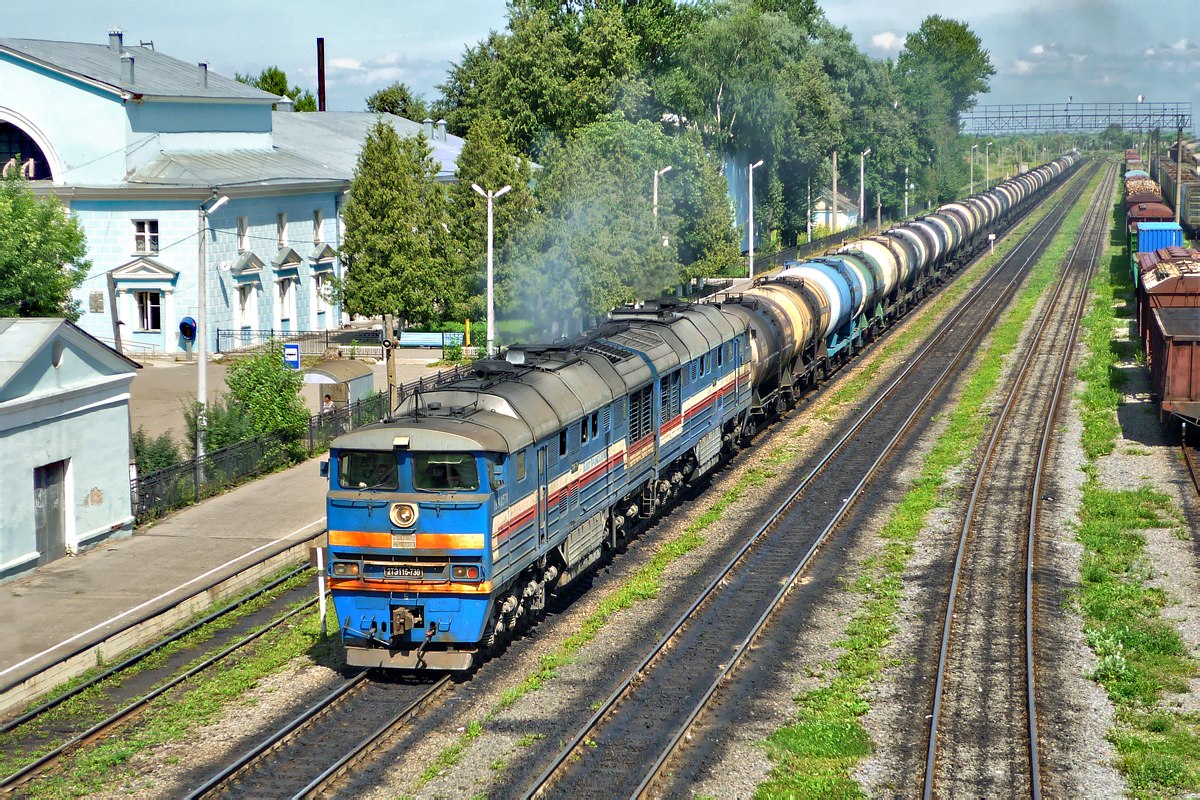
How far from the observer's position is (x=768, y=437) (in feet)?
120

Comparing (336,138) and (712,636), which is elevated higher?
(336,138)

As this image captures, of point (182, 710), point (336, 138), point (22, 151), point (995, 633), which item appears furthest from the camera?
point (336, 138)

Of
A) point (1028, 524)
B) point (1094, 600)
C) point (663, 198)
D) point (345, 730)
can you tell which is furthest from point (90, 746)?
point (663, 198)

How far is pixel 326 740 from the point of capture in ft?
53.8

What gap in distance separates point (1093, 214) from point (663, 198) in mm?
80651

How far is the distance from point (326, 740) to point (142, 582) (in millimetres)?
8963

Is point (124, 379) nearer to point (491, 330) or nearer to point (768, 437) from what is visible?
point (491, 330)

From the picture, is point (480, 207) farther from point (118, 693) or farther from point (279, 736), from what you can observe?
point (279, 736)

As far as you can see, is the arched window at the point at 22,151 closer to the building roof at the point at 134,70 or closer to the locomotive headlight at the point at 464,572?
the building roof at the point at 134,70

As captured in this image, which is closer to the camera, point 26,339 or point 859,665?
point 859,665

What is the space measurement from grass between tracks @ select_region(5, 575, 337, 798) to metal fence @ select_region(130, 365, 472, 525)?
19.9ft

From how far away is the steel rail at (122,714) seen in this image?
15594mm

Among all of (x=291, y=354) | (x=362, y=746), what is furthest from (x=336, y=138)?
(x=362, y=746)

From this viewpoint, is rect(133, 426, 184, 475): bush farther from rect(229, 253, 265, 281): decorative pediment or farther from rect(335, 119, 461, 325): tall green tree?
rect(229, 253, 265, 281): decorative pediment
